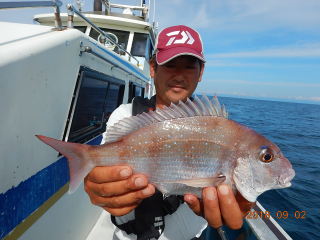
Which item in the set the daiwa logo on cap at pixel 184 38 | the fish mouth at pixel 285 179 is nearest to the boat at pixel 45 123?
the daiwa logo on cap at pixel 184 38

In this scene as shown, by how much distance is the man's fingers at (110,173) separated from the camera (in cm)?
157

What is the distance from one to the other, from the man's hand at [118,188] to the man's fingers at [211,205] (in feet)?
1.68

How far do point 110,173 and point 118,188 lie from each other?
0.53 feet

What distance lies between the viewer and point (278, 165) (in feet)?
5.49

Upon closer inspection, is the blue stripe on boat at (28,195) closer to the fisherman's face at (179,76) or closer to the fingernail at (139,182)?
the fingernail at (139,182)

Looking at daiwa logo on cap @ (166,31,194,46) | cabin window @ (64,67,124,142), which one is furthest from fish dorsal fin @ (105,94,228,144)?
cabin window @ (64,67,124,142)

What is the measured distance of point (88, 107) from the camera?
361cm

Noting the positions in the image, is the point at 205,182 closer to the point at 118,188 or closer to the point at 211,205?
the point at 211,205

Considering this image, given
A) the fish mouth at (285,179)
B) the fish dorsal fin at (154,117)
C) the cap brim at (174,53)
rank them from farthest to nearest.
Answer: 1. the cap brim at (174,53)
2. the fish dorsal fin at (154,117)
3. the fish mouth at (285,179)

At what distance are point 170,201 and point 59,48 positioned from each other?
92.4 inches

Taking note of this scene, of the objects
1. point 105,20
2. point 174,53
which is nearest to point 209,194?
point 174,53

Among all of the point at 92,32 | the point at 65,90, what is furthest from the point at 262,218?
the point at 92,32

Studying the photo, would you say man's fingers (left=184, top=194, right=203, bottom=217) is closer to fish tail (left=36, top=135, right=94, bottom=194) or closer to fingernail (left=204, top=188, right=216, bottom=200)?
fingernail (left=204, top=188, right=216, bottom=200)

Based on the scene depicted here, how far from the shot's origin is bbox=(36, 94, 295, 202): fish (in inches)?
64.8
